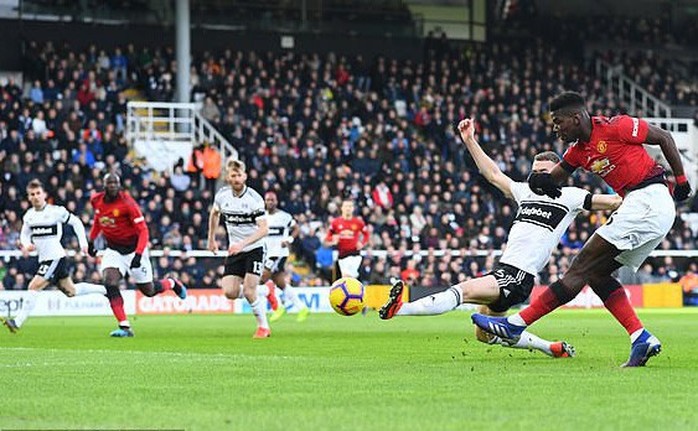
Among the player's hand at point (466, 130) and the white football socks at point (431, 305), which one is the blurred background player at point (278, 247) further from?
the white football socks at point (431, 305)

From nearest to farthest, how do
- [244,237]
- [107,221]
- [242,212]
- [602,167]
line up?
[602,167]
[242,212]
[244,237]
[107,221]

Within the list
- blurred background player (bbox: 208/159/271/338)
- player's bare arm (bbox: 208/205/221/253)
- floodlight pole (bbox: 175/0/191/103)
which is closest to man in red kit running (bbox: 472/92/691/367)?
blurred background player (bbox: 208/159/271/338)

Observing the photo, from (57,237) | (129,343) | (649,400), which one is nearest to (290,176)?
(57,237)

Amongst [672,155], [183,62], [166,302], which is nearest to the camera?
[672,155]

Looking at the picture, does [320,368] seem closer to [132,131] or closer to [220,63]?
[132,131]

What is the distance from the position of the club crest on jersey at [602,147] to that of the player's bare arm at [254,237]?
8.18m

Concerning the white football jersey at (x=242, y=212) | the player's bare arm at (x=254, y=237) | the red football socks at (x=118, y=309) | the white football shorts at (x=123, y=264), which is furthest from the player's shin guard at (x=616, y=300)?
the white football shorts at (x=123, y=264)

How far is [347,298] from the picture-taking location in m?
13.3

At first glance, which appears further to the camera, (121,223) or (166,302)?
(166,302)

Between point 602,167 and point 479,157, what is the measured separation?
1.81 metres

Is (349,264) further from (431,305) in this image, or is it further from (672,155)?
(672,155)

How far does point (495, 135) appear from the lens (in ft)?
147

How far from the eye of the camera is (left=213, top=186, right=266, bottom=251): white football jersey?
20.0 m

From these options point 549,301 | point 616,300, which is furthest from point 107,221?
point 616,300
